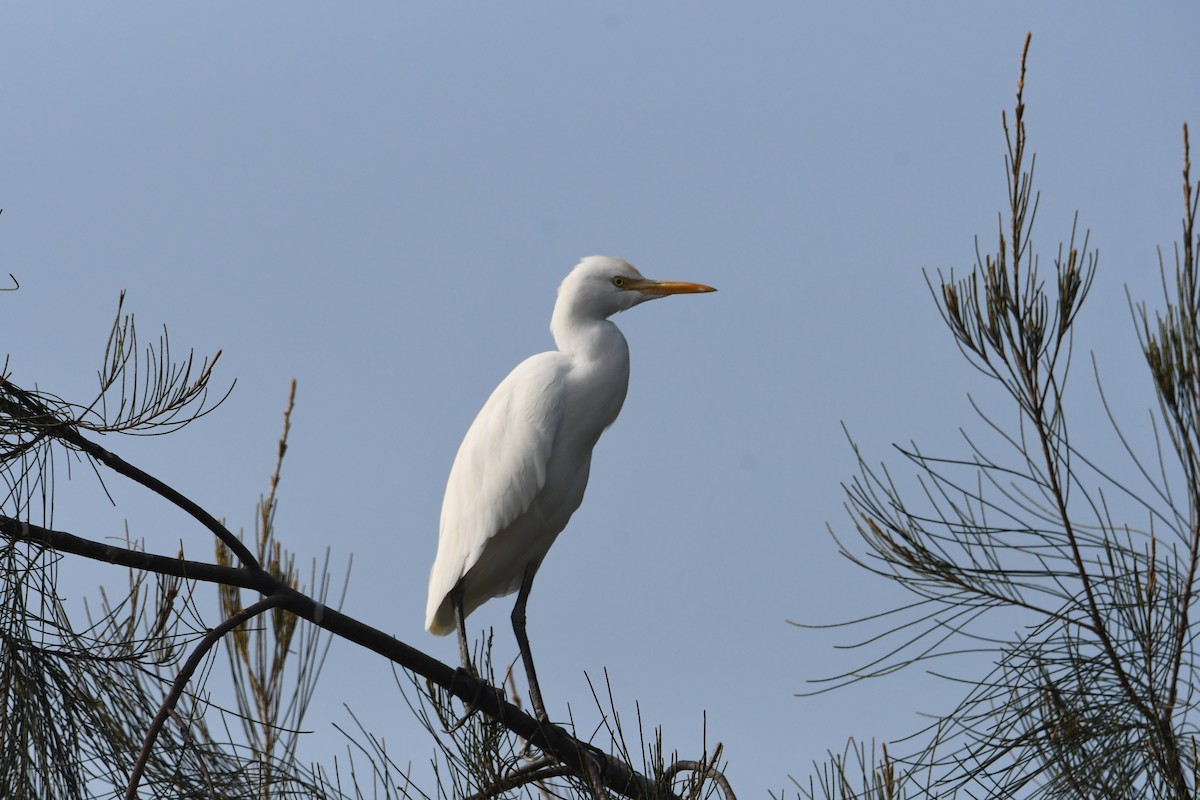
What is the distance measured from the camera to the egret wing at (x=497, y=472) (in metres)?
3.81

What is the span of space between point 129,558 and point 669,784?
113 cm

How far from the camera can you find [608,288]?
4.19 meters

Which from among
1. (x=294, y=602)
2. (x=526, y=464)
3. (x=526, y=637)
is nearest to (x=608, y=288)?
(x=526, y=464)

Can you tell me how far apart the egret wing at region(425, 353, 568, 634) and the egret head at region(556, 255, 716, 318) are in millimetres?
252

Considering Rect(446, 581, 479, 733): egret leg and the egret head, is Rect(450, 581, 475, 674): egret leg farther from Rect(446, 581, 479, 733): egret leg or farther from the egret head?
the egret head

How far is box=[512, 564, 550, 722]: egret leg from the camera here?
3594 millimetres

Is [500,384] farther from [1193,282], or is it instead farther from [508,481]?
[1193,282]

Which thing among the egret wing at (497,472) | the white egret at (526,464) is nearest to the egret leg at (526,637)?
the white egret at (526,464)

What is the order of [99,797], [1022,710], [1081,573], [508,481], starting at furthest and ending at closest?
1. [508,481]
2. [99,797]
3. [1022,710]
4. [1081,573]

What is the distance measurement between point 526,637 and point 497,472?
0.56m

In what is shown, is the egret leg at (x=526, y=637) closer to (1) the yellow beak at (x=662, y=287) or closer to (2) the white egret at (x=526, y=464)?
(2) the white egret at (x=526, y=464)

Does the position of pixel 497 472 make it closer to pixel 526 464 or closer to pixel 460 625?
pixel 526 464

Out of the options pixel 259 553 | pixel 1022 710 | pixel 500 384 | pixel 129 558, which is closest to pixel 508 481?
pixel 500 384

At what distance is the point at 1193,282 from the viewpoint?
169 cm
